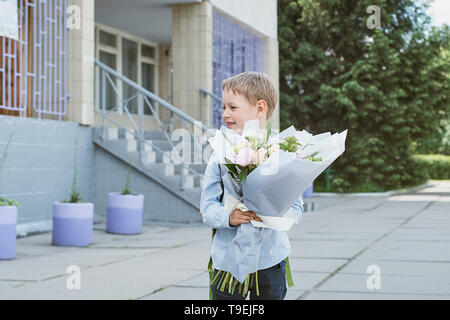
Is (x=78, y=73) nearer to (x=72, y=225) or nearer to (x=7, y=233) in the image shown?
(x=72, y=225)

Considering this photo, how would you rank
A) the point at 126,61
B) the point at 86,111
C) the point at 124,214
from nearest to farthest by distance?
the point at 124,214 < the point at 86,111 < the point at 126,61

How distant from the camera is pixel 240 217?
294 centimetres

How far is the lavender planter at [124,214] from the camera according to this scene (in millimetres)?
10336

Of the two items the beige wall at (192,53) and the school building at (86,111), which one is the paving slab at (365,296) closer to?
the school building at (86,111)

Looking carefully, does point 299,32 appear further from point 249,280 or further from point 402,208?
point 249,280

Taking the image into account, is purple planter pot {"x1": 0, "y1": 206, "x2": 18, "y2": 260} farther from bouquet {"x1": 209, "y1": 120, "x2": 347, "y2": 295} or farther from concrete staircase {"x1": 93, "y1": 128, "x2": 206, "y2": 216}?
bouquet {"x1": 209, "y1": 120, "x2": 347, "y2": 295}

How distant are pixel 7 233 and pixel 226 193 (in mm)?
5345

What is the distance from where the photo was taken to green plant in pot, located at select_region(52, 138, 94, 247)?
354 inches

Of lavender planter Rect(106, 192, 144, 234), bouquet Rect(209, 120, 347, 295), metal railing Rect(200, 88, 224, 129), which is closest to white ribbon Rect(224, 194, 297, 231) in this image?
bouquet Rect(209, 120, 347, 295)

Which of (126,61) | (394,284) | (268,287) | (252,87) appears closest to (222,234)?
(268,287)

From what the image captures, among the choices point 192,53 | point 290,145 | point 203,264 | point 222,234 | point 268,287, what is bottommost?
point 203,264
